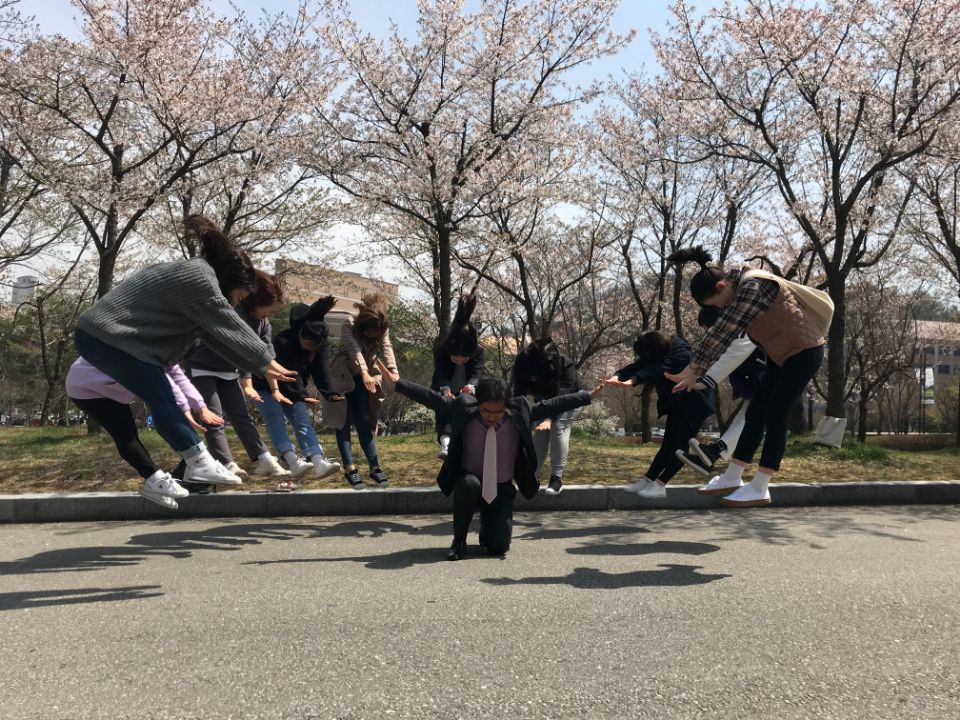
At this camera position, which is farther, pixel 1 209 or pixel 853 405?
pixel 853 405

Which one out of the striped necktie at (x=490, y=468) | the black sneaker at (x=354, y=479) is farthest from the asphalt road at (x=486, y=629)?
the black sneaker at (x=354, y=479)

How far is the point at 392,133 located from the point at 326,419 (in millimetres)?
8033

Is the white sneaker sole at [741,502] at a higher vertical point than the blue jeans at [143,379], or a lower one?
lower

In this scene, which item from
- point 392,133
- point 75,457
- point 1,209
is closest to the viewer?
point 75,457

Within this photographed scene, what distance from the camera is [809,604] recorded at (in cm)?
311

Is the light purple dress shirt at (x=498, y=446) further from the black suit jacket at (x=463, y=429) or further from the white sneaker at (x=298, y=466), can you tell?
the white sneaker at (x=298, y=466)

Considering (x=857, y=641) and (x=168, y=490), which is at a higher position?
(x=168, y=490)

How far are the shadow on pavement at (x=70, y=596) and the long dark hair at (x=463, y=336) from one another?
3504 mm

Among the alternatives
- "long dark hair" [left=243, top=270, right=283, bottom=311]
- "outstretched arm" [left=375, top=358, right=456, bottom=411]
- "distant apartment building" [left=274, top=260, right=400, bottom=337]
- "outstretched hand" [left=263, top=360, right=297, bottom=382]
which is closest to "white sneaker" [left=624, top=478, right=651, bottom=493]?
"outstretched arm" [left=375, top=358, right=456, bottom=411]

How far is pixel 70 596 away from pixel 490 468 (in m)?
2.46

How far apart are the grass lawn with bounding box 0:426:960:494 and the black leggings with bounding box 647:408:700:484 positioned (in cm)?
128

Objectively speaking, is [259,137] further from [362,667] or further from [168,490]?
[362,667]

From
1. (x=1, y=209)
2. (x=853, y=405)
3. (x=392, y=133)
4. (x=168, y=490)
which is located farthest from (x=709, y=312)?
(x=853, y=405)

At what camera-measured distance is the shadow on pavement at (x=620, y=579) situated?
3.52 m
